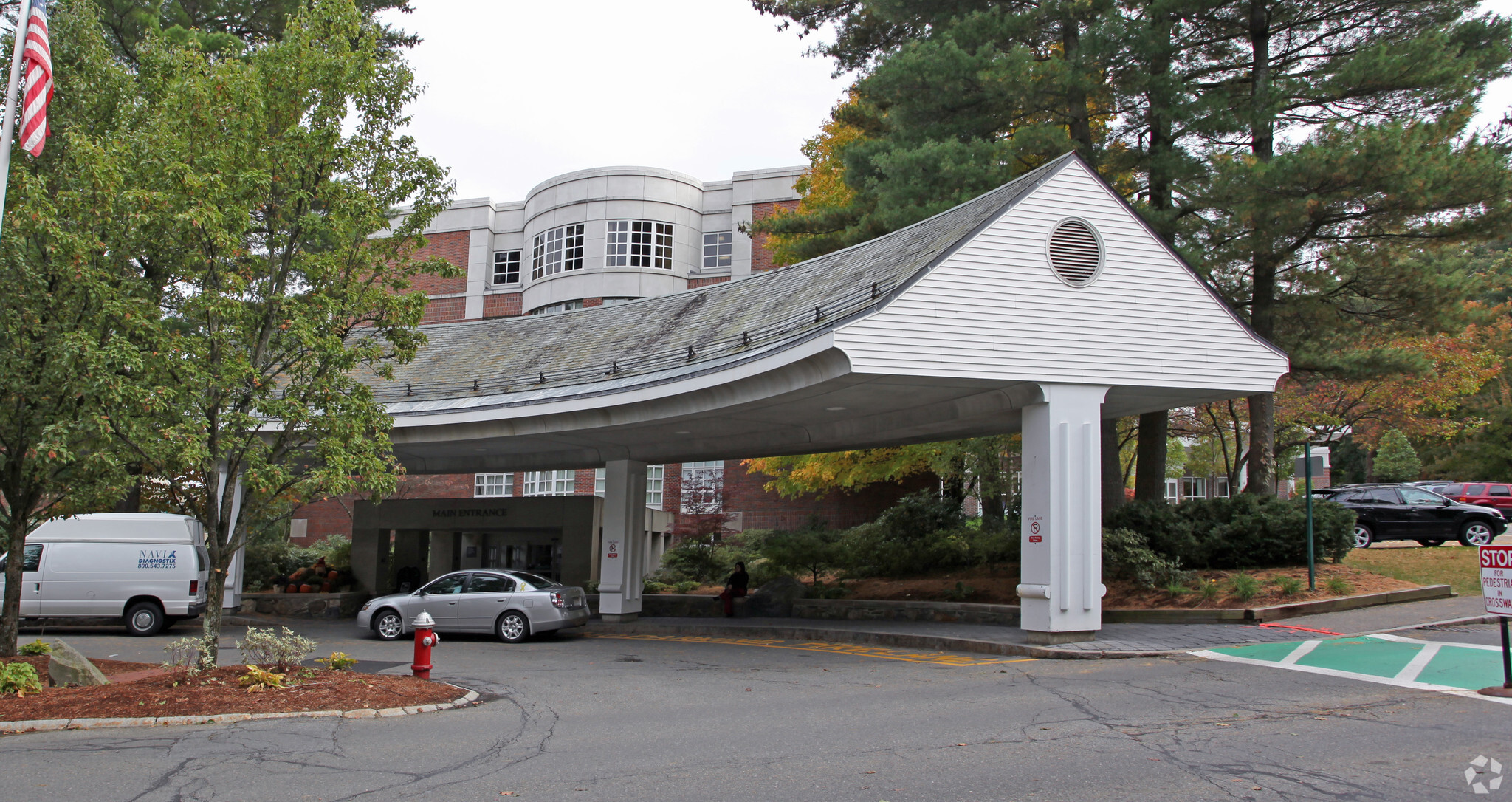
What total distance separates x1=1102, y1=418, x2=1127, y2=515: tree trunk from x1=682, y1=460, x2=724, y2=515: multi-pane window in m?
13.7

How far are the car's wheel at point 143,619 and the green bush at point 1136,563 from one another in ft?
60.5

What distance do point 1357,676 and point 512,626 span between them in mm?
13331

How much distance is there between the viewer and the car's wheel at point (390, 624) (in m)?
19.0

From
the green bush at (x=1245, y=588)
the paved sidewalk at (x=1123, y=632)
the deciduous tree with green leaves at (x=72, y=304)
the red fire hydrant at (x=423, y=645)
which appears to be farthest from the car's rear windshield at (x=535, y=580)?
the green bush at (x=1245, y=588)

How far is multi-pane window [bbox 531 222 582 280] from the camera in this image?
1783 inches

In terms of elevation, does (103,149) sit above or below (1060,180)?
below

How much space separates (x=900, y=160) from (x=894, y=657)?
37.5ft

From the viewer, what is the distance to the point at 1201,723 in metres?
9.02

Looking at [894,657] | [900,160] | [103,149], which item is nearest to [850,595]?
[894,657]

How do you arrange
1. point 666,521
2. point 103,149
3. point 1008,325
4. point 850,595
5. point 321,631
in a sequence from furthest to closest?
point 666,521 < point 850,595 < point 321,631 < point 1008,325 < point 103,149

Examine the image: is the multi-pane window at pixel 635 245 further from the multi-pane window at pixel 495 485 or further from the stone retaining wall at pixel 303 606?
the stone retaining wall at pixel 303 606

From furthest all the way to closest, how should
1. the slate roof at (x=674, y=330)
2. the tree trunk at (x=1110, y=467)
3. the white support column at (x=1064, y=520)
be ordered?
the tree trunk at (x=1110, y=467) < the slate roof at (x=674, y=330) < the white support column at (x=1064, y=520)

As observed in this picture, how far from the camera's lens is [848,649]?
16109mm

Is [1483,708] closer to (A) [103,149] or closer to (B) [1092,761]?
(B) [1092,761]
